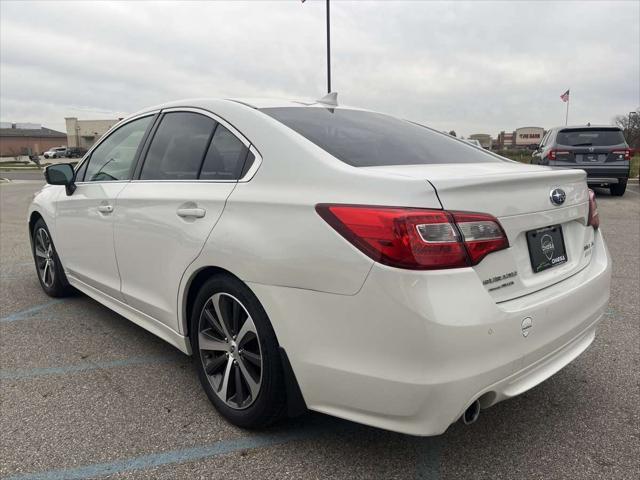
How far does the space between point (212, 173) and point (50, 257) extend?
270 centimetres

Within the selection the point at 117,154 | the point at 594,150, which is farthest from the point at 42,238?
the point at 594,150

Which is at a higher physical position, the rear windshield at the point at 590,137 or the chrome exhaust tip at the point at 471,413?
the rear windshield at the point at 590,137

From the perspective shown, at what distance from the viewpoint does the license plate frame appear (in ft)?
7.06

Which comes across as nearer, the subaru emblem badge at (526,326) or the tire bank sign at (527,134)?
the subaru emblem badge at (526,326)

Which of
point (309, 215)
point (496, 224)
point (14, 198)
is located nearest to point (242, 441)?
point (309, 215)

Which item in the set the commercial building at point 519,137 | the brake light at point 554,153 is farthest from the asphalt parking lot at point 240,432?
the commercial building at point 519,137

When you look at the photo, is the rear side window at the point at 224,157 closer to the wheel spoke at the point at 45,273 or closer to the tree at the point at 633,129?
the wheel spoke at the point at 45,273

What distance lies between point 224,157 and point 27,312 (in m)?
2.80

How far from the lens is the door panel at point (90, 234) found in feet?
11.1

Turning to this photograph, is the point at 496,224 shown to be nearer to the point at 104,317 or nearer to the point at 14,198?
the point at 104,317

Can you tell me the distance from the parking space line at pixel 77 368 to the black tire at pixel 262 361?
854 mm

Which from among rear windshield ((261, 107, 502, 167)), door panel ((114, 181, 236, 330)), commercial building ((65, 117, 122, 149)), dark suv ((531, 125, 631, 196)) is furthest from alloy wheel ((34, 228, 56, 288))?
commercial building ((65, 117, 122, 149))

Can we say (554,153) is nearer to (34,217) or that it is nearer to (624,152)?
(624,152)

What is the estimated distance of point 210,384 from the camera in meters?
2.69
